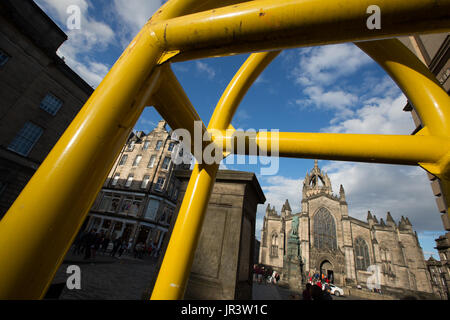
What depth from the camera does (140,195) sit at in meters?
27.2

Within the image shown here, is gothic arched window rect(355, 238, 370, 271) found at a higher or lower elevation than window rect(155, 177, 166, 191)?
lower

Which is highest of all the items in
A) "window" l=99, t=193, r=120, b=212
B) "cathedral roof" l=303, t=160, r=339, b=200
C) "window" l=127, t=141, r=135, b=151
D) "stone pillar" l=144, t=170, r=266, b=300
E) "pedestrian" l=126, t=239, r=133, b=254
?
"cathedral roof" l=303, t=160, r=339, b=200

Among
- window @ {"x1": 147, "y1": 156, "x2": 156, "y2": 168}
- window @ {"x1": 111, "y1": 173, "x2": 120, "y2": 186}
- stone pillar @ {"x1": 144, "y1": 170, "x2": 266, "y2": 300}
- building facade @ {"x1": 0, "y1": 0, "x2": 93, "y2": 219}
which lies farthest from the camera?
window @ {"x1": 147, "y1": 156, "x2": 156, "y2": 168}

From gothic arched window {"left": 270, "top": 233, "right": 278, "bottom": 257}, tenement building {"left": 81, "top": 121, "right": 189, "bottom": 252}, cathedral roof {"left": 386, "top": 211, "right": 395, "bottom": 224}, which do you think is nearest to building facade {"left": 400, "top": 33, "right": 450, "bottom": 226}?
tenement building {"left": 81, "top": 121, "right": 189, "bottom": 252}

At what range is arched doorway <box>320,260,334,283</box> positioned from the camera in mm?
34656

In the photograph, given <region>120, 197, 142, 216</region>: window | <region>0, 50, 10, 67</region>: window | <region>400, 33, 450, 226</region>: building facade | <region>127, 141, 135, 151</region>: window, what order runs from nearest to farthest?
<region>400, 33, 450, 226</region>: building facade → <region>0, 50, 10, 67</region>: window → <region>120, 197, 142, 216</region>: window → <region>127, 141, 135, 151</region>: window

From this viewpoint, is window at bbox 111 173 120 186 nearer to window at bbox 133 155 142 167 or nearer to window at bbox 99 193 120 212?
window at bbox 99 193 120 212

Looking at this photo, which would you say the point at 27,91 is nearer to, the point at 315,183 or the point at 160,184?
the point at 160,184

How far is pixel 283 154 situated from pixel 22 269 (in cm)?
139

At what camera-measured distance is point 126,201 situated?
2748 cm

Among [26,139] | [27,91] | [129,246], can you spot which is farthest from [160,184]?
[27,91]

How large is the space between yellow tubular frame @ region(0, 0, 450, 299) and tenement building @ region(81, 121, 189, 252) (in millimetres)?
27131
